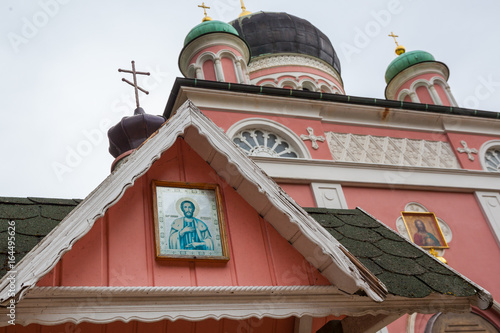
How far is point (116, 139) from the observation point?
9055mm

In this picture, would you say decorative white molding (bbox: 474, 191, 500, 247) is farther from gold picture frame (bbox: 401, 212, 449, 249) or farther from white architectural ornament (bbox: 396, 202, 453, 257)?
gold picture frame (bbox: 401, 212, 449, 249)

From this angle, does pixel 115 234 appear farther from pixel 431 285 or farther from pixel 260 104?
pixel 260 104

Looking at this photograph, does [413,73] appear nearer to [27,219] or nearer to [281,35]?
[281,35]

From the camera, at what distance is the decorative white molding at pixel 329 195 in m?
9.04

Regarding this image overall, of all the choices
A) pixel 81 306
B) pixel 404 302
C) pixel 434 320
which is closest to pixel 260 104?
pixel 434 320

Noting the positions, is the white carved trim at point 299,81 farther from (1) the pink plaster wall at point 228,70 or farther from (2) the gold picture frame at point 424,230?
(2) the gold picture frame at point 424,230

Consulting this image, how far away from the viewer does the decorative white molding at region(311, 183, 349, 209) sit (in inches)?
356

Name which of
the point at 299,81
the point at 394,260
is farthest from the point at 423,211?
the point at 299,81

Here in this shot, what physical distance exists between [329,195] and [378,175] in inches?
46.8

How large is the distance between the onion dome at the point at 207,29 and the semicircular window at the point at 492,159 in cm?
613

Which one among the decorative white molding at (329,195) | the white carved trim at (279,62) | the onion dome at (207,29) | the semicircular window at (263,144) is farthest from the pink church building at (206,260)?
the white carved trim at (279,62)

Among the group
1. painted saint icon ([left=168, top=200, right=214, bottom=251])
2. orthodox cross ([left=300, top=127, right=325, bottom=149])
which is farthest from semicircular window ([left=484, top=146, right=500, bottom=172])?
painted saint icon ([left=168, top=200, right=214, bottom=251])

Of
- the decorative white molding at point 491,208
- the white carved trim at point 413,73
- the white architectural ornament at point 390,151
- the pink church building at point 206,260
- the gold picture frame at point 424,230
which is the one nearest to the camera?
the pink church building at point 206,260

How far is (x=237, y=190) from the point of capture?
4910mm
